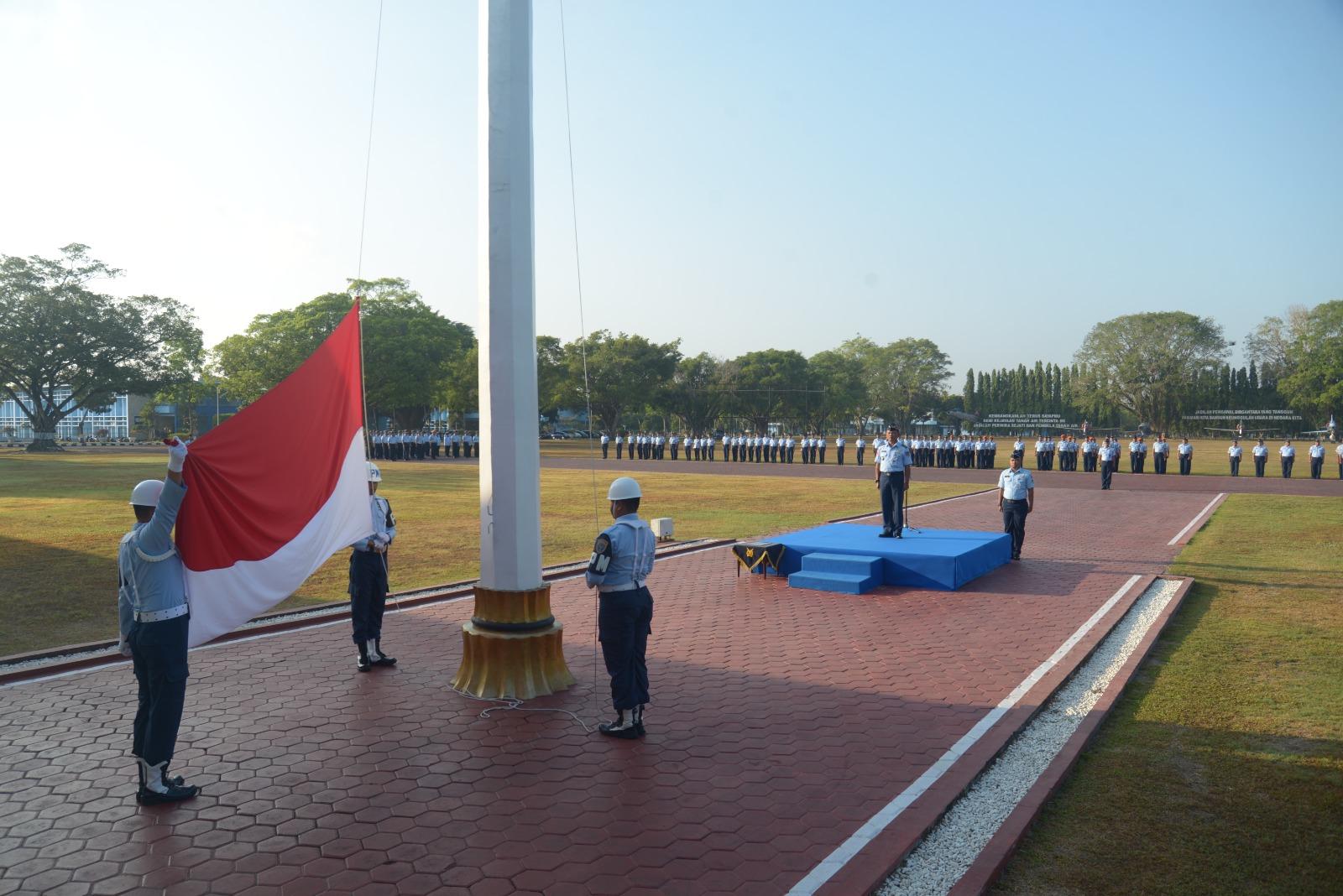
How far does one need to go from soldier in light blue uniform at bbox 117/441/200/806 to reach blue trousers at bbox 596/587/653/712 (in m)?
2.57

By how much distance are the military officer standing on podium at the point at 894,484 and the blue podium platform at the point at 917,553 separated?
0.91 ft

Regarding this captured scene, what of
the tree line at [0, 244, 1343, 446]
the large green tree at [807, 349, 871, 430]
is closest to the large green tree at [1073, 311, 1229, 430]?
the tree line at [0, 244, 1343, 446]

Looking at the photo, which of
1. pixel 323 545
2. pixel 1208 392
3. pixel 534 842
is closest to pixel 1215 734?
pixel 534 842

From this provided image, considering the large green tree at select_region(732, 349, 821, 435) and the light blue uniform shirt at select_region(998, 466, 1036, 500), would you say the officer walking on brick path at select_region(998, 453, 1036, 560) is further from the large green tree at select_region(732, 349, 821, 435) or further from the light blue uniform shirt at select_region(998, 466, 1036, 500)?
the large green tree at select_region(732, 349, 821, 435)

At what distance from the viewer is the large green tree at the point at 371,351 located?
202ft

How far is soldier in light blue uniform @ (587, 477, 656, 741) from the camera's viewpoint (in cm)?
596

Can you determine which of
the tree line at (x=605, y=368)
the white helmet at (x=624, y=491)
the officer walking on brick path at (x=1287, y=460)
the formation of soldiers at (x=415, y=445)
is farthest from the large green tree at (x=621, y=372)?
the white helmet at (x=624, y=491)

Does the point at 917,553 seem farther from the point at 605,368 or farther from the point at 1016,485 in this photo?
the point at 605,368

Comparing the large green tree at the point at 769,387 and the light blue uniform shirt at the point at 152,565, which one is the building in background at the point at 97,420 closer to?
the large green tree at the point at 769,387

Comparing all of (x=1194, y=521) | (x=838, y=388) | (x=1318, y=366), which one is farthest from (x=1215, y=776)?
(x=1318, y=366)

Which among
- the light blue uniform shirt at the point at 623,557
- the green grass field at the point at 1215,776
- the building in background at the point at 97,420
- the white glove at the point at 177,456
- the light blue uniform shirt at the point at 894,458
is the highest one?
the building in background at the point at 97,420

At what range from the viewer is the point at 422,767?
548 cm

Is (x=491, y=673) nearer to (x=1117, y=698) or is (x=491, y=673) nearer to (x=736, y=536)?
(x=1117, y=698)

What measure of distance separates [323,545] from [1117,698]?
6055 millimetres
